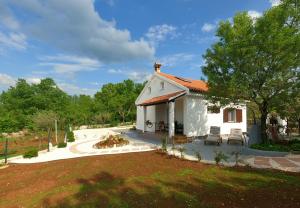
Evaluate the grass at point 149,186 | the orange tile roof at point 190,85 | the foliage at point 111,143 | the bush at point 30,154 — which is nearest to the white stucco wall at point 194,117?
the orange tile roof at point 190,85

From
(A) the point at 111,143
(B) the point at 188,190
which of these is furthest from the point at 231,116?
(B) the point at 188,190

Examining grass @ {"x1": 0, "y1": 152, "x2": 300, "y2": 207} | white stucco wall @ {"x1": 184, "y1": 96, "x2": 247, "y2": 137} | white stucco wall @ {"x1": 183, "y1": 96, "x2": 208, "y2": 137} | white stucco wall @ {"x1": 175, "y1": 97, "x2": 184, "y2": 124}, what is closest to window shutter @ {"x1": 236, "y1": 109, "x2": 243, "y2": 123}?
white stucco wall @ {"x1": 184, "y1": 96, "x2": 247, "y2": 137}

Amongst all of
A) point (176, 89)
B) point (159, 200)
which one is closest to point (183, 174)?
point (159, 200)

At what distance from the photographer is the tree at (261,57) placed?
9.95 meters

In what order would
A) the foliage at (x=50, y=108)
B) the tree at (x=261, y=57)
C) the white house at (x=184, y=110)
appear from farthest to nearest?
1. the foliage at (x=50, y=108)
2. the white house at (x=184, y=110)
3. the tree at (x=261, y=57)

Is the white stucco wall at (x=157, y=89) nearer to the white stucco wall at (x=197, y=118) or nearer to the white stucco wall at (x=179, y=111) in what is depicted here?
the white stucco wall at (x=179, y=111)

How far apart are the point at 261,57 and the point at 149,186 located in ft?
28.7

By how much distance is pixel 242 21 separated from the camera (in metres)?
11.3

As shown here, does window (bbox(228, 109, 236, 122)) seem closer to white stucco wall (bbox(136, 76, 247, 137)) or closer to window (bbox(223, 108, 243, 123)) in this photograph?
window (bbox(223, 108, 243, 123))

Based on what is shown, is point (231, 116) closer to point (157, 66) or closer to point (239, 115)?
point (239, 115)

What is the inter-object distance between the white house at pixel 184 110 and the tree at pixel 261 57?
2.26 m

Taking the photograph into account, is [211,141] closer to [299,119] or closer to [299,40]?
[299,119]

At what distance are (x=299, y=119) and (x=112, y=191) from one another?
46.5 feet

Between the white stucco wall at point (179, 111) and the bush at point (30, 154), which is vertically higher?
the white stucco wall at point (179, 111)
